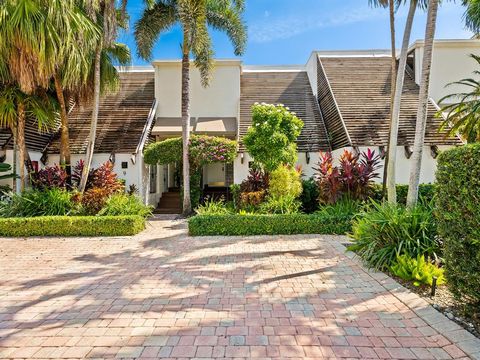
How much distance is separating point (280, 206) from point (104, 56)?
36.2ft

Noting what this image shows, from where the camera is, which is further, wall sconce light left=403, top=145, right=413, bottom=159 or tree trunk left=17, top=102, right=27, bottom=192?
wall sconce light left=403, top=145, right=413, bottom=159

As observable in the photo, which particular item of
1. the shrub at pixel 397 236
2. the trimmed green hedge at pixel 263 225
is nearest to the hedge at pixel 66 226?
the trimmed green hedge at pixel 263 225

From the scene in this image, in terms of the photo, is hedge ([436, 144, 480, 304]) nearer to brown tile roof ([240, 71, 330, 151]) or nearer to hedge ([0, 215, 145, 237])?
hedge ([0, 215, 145, 237])

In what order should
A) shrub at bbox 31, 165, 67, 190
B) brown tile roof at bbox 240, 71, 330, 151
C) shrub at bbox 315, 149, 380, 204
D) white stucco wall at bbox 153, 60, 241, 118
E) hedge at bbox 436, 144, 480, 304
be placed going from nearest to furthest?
hedge at bbox 436, 144, 480, 304 → shrub at bbox 315, 149, 380, 204 → shrub at bbox 31, 165, 67, 190 → brown tile roof at bbox 240, 71, 330, 151 → white stucco wall at bbox 153, 60, 241, 118

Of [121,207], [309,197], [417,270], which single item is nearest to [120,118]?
[121,207]

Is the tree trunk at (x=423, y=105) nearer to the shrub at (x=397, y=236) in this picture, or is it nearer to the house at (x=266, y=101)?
the shrub at (x=397, y=236)

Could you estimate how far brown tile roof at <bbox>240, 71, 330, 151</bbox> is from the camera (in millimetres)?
16547

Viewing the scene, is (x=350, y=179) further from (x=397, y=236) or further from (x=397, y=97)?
(x=397, y=236)

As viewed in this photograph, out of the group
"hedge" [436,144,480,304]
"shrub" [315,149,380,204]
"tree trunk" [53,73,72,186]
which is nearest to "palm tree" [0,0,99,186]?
"tree trunk" [53,73,72,186]

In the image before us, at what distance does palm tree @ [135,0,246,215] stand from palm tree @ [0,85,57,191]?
5.17 metres

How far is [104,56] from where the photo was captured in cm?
1352

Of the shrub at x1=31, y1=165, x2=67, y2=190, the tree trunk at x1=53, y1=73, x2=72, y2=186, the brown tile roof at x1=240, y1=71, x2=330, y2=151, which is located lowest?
the shrub at x1=31, y1=165, x2=67, y2=190

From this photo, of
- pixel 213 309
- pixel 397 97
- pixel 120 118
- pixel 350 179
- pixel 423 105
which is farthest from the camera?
pixel 120 118

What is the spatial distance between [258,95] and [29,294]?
56.7 ft
